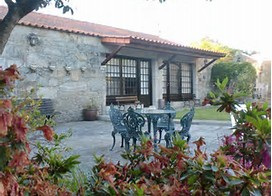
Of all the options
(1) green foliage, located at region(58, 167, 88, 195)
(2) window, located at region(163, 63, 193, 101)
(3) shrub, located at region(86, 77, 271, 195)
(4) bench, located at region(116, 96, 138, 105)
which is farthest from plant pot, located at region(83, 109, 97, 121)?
(3) shrub, located at region(86, 77, 271, 195)

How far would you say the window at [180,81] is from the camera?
1574cm

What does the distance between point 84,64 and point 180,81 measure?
6485 mm

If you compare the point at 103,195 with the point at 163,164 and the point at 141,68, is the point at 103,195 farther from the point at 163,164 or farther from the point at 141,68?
the point at 141,68

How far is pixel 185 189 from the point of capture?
133 centimetres

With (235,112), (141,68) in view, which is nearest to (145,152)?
(235,112)

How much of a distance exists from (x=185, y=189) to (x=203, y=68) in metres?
15.8

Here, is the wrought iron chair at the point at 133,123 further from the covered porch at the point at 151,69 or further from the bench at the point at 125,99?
the bench at the point at 125,99

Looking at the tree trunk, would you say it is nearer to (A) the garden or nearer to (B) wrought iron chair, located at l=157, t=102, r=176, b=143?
(A) the garden

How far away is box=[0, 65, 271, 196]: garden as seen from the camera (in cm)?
109

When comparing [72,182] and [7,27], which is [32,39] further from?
[72,182]

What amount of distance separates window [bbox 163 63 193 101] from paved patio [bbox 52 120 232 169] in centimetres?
621

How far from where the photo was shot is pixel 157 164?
1.59m

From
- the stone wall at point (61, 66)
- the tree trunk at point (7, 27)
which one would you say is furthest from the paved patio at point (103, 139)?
the tree trunk at point (7, 27)

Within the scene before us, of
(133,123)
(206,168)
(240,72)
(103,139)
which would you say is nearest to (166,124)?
(133,123)
